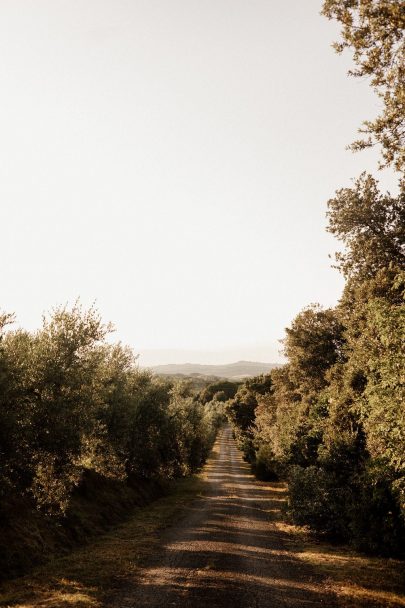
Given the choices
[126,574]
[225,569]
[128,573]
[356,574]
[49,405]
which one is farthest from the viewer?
[49,405]

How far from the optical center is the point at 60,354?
21.0m

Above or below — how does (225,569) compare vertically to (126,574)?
below

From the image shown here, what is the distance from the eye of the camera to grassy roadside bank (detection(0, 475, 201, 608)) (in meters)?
13.2

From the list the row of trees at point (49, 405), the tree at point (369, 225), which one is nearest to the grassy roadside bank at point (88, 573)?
the row of trees at point (49, 405)

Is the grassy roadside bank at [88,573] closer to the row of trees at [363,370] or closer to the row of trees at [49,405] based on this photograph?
the row of trees at [49,405]

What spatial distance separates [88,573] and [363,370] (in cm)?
1895

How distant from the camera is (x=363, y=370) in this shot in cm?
2495

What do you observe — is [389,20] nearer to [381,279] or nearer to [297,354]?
[381,279]

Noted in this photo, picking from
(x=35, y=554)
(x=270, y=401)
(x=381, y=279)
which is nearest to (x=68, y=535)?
(x=35, y=554)

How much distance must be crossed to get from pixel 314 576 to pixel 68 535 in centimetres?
1345

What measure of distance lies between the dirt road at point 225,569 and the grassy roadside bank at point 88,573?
3.00 ft

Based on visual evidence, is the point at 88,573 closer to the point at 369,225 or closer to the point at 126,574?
the point at 126,574

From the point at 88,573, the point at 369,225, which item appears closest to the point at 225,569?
the point at 88,573

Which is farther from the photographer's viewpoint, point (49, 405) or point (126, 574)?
point (49, 405)
